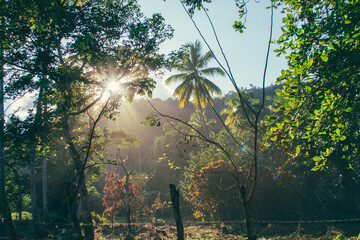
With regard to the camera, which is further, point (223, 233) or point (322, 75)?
point (223, 233)

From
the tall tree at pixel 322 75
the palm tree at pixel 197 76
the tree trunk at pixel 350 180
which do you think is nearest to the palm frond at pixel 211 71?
the palm tree at pixel 197 76

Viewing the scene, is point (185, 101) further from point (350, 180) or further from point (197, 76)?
point (350, 180)

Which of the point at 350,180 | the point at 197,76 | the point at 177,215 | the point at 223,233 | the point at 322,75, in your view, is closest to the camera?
the point at 322,75

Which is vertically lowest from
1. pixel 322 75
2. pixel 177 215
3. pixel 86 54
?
pixel 177 215

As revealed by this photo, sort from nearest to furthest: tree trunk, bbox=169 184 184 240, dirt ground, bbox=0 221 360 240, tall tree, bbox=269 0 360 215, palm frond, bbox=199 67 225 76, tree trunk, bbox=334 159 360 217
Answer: tall tree, bbox=269 0 360 215
tree trunk, bbox=169 184 184 240
dirt ground, bbox=0 221 360 240
tree trunk, bbox=334 159 360 217
palm frond, bbox=199 67 225 76

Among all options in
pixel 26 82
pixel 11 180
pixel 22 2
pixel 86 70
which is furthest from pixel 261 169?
pixel 11 180

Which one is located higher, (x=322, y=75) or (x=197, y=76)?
(x=197, y=76)

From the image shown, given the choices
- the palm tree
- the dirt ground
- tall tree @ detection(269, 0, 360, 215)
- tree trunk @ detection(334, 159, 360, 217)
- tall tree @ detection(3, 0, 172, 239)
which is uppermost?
the palm tree

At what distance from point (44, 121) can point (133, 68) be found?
3.94 metres

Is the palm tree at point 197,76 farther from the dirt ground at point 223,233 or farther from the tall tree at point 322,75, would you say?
the tall tree at point 322,75

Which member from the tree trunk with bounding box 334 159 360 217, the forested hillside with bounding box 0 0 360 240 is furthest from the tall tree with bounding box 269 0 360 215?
the tree trunk with bounding box 334 159 360 217

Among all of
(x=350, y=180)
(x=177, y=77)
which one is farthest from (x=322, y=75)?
(x=177, y=77)

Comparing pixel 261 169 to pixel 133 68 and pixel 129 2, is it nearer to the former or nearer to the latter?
pixel 133 68

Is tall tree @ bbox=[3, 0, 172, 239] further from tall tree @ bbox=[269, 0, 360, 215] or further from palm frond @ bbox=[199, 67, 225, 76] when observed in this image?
palm frond @ bbox=[199, 67, 225, 76]
